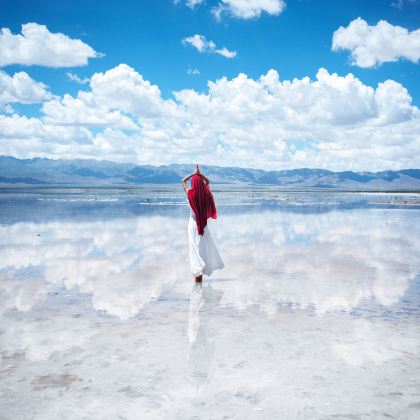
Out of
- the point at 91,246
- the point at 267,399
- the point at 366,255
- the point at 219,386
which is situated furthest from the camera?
the point at 91,246

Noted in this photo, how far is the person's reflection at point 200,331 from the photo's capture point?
505cm

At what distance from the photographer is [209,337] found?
620 cm

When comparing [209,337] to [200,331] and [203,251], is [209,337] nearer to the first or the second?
[200,331]

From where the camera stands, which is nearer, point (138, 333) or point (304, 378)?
point (304, 378)

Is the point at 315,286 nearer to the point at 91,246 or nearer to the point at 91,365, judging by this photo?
the point at 91,365

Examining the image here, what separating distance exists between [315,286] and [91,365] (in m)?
5.51

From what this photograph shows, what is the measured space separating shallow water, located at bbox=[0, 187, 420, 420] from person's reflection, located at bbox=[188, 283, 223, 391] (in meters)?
0.02

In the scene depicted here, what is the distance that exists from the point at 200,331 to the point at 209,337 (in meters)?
0.29

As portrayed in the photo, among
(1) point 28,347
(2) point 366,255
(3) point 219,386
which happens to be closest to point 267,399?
(3) point 219,386

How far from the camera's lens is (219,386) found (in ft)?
15.3

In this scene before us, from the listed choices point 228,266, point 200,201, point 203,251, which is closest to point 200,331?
point 203,251

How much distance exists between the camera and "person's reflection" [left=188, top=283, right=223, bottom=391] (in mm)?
5049

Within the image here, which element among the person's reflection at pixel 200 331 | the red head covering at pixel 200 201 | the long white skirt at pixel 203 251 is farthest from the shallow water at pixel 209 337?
the red head covering at pixel 200 201

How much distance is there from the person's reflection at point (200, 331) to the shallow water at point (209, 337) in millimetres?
23
